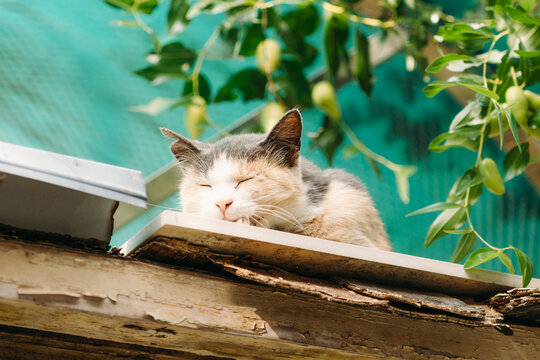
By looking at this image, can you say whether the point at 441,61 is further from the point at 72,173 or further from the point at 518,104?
the point at 72,173

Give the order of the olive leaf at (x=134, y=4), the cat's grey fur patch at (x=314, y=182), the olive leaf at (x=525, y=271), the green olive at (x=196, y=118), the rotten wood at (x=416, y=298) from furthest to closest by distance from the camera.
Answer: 1. the green olive at (x=196, y=118)
2. the olive leaf at (x=134, y=4)
3. the cat's grey fur patch at (x=314, y=182)
4. the olive leaf at (x=525, y=271)
5. the rotten wood at (x=416, y=298)

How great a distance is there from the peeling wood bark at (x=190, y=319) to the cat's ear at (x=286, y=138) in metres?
0.36

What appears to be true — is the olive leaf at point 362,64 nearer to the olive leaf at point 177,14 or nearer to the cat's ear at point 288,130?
the olive leaf at point 177,14

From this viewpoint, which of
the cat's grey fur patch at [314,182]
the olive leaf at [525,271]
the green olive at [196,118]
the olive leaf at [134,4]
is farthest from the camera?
the green olive at [196,118]

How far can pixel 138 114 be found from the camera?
6.15 feet

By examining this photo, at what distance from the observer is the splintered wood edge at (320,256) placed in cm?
74

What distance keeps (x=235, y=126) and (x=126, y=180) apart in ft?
3.88

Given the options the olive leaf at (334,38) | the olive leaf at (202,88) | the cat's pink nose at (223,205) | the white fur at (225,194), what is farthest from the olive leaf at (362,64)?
the cat's pink nose at (223,205)

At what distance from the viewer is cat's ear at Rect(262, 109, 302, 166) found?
1073 millimetres

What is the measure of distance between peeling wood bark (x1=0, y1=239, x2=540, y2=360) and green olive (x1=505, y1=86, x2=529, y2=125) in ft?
1.32

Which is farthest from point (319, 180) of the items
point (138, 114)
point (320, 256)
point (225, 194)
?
point (138, 114)

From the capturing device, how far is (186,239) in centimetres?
75

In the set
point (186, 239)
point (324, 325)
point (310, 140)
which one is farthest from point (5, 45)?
point (324, 325)

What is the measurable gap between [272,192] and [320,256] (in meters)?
0.27
